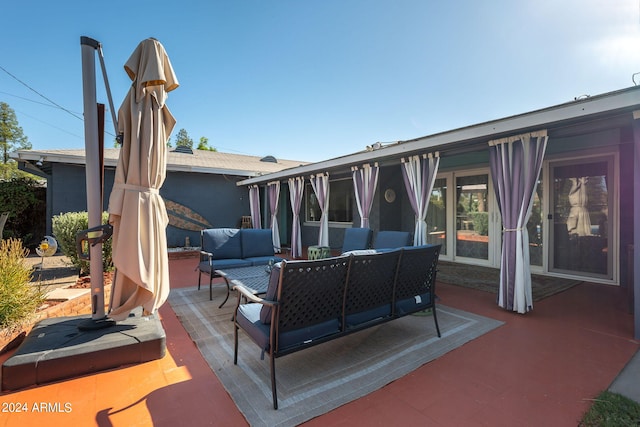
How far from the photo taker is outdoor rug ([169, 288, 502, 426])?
1.88 meters

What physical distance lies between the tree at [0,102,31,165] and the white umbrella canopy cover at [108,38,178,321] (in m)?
29.5

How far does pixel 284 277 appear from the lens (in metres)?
1.92

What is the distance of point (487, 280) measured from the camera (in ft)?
16.9

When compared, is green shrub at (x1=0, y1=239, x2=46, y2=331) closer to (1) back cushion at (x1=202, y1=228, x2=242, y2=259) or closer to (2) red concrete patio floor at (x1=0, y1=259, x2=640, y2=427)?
(2) red concrete patio floor at (x1=0, y1=259, x2=640, y2=427)

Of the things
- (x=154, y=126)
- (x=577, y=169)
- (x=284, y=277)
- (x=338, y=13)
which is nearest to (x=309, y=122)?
(x=338, y=13)

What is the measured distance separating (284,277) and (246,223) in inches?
348

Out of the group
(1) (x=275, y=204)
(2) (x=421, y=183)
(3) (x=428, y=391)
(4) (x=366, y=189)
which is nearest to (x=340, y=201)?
(1) (x=275, y=204)

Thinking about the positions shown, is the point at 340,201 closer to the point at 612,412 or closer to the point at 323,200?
the point at 323,200

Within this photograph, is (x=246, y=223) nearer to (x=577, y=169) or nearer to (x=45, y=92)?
(x=45, y=92)

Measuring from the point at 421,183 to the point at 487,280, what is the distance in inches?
89.7

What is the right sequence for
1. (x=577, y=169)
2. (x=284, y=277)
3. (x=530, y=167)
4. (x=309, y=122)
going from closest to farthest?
(x=284, y=277), (x=530, y=167), (x=577, y=169), (x=309, y=122)

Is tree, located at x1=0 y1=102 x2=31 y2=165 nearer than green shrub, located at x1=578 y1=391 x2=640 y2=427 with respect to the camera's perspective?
No

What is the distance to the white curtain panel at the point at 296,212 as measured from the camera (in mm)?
7887

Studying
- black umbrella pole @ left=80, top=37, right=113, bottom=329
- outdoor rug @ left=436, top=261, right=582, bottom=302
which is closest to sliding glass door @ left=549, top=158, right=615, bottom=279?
outdoor rug @ left=436, top=261, right=582, bottom=302
